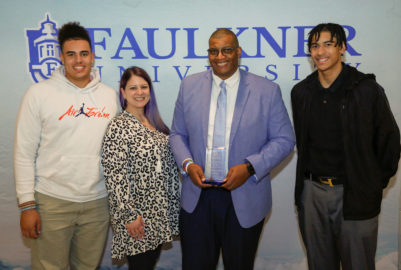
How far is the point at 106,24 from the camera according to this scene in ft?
10.6

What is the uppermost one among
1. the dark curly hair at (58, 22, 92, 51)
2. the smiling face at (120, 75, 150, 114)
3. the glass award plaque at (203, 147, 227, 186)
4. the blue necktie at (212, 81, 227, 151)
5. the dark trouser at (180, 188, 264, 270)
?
the dark curly hair at (58, 22, 92, 51)

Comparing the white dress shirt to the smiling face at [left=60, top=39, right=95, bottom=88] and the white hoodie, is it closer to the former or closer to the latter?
the white hoodie

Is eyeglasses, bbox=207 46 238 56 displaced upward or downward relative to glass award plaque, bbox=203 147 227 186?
upward

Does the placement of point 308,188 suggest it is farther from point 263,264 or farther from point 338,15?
point 338,15

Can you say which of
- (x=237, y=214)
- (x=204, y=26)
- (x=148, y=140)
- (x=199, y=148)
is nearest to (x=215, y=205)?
(x=237, y=214)

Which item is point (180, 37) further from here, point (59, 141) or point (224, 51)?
point (59, 141)

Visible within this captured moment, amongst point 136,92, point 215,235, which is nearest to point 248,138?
point 215,235

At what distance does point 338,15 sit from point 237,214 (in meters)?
2.16

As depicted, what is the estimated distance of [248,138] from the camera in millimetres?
2254

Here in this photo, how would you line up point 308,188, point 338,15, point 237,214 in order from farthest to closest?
1. point 338,15
2. point 308,188
3. point 237,214

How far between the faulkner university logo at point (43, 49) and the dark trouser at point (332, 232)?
2.56 m

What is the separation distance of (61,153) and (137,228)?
2.36ft

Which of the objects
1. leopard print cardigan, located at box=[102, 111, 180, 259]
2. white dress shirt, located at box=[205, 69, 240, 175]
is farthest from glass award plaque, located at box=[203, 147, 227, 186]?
leopard print cardigan, located at box=[102, 111, 180, 259]

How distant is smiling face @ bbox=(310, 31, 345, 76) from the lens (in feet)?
7.54
